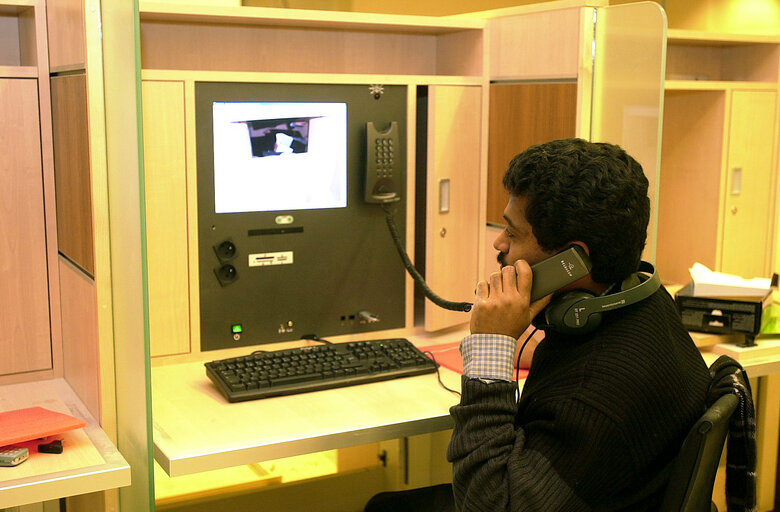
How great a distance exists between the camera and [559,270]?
1.41 meters

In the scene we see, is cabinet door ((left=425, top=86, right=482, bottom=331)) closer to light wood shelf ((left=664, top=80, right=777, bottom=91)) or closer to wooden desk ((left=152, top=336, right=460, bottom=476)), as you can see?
wooden desk ((left=152, top=336, right=460, bottom=476))

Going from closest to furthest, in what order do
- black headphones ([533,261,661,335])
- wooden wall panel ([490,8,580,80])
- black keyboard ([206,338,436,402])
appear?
black headphones ([533,261,661,335])
black keyboard ([206,338,436,402])
wooden wall panel ([490,8,580,80])

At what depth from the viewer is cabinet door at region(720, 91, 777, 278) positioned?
3066 mm

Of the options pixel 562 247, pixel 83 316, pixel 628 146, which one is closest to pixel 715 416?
pixel 562 247

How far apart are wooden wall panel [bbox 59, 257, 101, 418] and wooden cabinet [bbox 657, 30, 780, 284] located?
2111mm

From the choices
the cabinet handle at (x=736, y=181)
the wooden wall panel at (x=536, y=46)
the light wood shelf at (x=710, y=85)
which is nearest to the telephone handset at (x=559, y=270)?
the wooden wall panel at (x=536, y=46)

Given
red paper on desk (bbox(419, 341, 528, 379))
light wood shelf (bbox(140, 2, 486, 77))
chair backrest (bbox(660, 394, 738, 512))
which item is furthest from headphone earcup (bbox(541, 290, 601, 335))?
light wood shelf (bbox(140, 2, 486, 77))

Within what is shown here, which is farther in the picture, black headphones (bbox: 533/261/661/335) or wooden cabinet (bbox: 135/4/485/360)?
wooden cabinet (bbox: 135/4/485/360)

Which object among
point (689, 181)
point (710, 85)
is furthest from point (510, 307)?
point (689, 181)

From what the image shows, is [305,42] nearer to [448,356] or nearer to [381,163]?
[381,163]

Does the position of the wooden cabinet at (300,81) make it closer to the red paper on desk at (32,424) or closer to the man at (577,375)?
the red paper on desk at (32,424)

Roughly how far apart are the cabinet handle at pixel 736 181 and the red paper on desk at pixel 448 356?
55.5 inches

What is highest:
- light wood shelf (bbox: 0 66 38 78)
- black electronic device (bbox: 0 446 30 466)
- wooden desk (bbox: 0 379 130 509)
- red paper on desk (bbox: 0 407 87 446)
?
light wood shelf (bbox: 0 66 38 78)

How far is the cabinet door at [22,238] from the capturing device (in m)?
1.91
